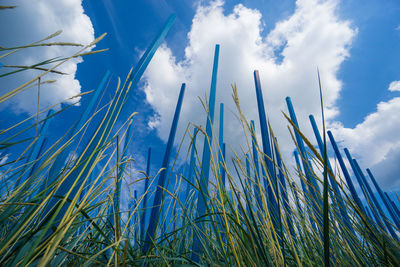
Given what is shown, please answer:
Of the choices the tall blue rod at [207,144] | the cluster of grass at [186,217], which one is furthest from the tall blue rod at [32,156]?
the tall blue rod at [207,144]

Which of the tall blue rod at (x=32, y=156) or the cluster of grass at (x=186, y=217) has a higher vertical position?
the tall blue rod at (x=32, y=156)

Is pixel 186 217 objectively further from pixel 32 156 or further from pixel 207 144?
pixel 32 156

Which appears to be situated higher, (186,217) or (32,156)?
(32,156)

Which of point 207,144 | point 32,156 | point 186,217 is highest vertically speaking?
point 32,156

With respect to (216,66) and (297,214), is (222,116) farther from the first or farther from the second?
(297,214)

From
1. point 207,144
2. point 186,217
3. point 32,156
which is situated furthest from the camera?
point 32,156

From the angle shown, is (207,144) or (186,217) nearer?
(186,217)

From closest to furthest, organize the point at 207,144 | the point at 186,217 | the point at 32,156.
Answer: the point at 186,217
the point at 207,144
the point at 32,156

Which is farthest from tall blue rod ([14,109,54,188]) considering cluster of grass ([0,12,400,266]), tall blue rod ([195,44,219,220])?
tall blue rod ([195,44,219,220])

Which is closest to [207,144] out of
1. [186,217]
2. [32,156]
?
[186,217]

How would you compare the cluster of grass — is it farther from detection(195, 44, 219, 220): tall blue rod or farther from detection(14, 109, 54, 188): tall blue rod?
detection(195, 44, 219, 220): tall blue rod

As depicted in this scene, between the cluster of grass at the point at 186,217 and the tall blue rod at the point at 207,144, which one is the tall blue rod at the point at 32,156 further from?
the tall blue rod at the point at 207,144

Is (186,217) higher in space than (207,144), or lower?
lower

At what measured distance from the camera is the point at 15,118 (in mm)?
7312
